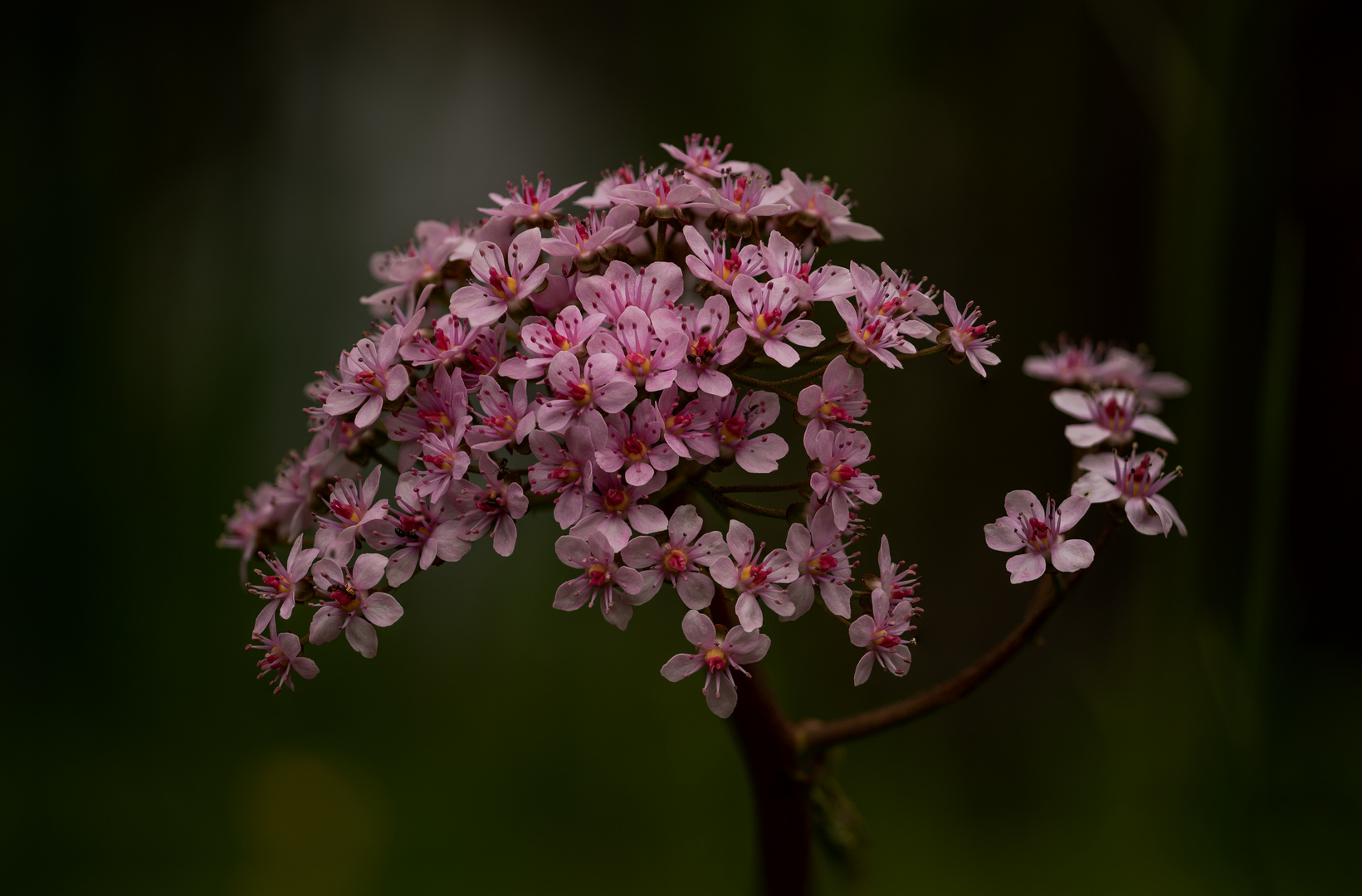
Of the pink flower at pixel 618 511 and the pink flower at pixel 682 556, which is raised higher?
the pink flower at pixel 618 511

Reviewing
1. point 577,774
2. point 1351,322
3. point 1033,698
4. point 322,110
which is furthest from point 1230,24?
point 322,110

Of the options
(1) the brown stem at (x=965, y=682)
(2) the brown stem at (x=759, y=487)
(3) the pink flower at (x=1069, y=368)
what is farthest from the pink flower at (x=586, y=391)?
(3) the pink flower at (x=1069, y=368)

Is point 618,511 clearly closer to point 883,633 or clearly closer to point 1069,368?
point 883,633

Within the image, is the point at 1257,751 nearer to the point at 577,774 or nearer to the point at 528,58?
the point at 577,774

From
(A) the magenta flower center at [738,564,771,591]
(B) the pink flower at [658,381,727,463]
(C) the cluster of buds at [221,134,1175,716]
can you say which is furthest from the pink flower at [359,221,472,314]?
(A) the magenta flower center at [738,564,771,591]

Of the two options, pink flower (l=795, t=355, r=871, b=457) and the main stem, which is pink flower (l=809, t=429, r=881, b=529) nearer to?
pink flower (l=795, t=355, r=871, b=457)

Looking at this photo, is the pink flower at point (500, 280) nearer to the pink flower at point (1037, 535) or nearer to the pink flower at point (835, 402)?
the pink flower at point (835, 402)

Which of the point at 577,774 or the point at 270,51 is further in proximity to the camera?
the point at 270,51
